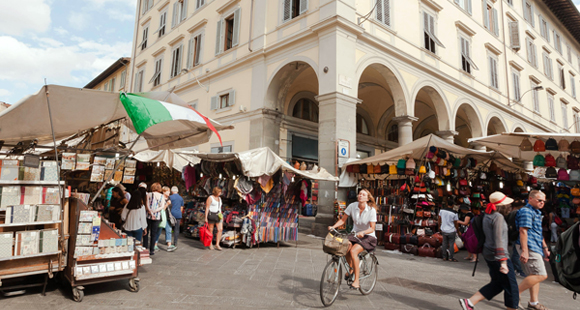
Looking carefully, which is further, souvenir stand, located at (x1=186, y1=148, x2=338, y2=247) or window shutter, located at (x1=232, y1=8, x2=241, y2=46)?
window shutter, located at (x1=232, y1=8, x2=241, y2=46)

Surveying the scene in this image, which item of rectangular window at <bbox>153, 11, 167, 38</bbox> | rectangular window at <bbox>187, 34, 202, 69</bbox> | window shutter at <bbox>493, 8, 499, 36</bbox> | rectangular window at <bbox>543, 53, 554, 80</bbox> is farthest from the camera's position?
rectangular window at <bbox>543, 53, 554, 80</bbox>

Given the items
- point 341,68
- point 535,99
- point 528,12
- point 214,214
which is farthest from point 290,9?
point 528,12

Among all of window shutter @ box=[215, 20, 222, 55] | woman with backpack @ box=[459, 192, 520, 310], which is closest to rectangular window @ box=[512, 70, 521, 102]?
window shutter @ box=[215, 20, 222, 55]

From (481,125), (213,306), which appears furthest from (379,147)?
(213,306)

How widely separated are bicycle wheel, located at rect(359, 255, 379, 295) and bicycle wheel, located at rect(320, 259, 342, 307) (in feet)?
1.73

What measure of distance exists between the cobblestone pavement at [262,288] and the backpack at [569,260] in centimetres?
132

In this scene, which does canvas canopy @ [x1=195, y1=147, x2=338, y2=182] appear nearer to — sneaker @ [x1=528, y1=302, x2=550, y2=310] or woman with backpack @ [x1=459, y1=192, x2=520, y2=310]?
woman with backpack @ [x1=459, y1=192, x2=520, y2=310]

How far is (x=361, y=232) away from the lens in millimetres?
4184

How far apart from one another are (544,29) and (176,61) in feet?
81.7

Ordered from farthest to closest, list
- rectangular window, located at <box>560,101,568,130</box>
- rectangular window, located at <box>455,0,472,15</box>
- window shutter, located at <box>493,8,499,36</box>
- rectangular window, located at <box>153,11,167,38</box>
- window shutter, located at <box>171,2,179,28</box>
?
1. rectangular window, located at <box>560,101,568,130</box>
2. rectangular window, located at <box>153,11,167,38</box>
3. window shutter, located at <box>171,2,179,28</box>
4. window shutter, located at <box>493,8,499,36</box>
5. rectangular window, located at <box>455,0,472,15</box>

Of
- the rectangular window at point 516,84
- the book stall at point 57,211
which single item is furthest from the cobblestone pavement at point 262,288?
the rectangular window at point 516,84

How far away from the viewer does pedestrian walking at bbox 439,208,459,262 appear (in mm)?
7586

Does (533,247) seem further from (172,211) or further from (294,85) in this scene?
(294,85)

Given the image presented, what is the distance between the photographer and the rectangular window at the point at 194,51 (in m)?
16.6
